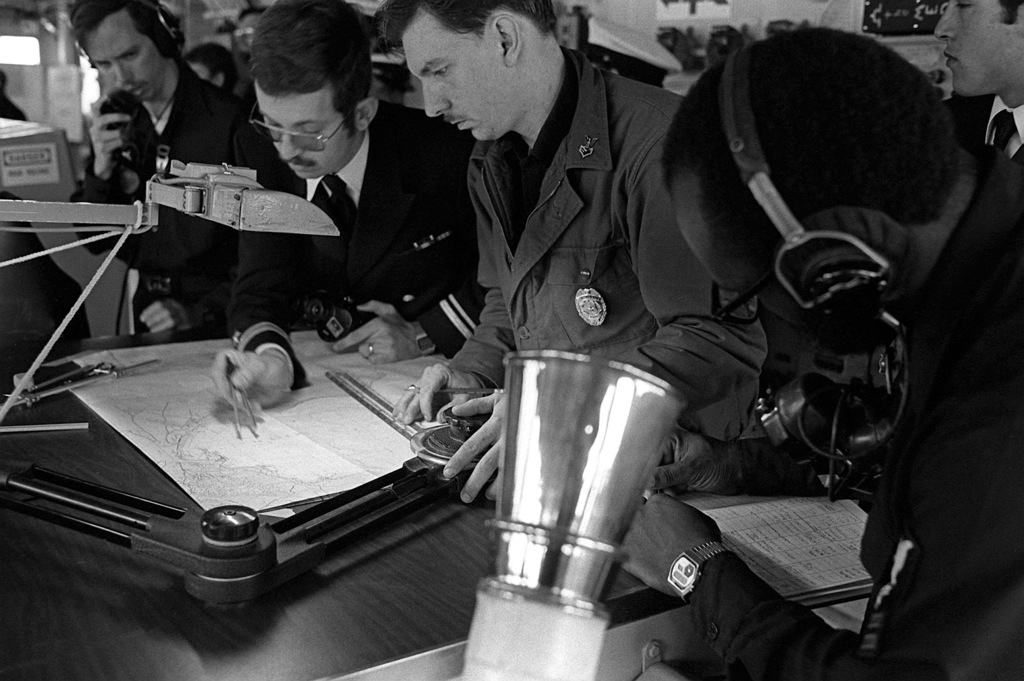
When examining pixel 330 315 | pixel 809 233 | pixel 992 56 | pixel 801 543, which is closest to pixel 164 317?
pixel 330 315

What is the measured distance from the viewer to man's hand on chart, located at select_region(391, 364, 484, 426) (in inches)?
72.7

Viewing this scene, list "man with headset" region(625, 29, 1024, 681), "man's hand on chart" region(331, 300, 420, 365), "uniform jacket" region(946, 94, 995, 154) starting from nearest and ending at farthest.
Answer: "man with headset" region(625, 29, 1024, 681) < "man's hand on chart" region(331, 300, 420, 365) < "uniform jacket" region(946, 94, 995, 154)

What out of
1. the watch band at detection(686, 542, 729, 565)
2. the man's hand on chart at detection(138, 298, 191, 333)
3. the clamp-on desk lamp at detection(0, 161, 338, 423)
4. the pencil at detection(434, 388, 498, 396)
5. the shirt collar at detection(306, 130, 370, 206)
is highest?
the clamp-on desk lamp at detection(0, 161, 338, 423)

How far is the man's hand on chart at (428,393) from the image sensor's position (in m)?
1.85

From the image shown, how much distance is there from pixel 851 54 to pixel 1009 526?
0.45 m

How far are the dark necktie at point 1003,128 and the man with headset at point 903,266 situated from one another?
162cm

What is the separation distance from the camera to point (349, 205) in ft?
8.02

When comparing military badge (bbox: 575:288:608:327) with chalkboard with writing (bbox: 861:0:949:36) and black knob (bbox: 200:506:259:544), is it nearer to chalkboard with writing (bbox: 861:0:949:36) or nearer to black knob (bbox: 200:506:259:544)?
black knob (bbox: 200:506:259:544)

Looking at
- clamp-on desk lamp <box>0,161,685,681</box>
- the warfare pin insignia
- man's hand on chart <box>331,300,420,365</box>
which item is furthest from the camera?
man's hand on chart <box>331,300,420,365</box>

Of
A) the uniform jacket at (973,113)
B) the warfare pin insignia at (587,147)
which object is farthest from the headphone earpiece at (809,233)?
the uniform jacket at (973,113)

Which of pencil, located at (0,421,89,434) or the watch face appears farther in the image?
pencil, located at (0,421,89,434)

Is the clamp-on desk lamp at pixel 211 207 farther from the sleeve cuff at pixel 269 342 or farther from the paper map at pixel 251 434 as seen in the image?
the sleeve cuff at pixel 269 342

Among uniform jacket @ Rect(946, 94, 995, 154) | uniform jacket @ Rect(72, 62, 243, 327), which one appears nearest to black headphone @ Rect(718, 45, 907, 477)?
uniform jacket @ Rect(946, 94, 995, 154)

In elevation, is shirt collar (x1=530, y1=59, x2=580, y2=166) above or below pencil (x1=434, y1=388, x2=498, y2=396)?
above
